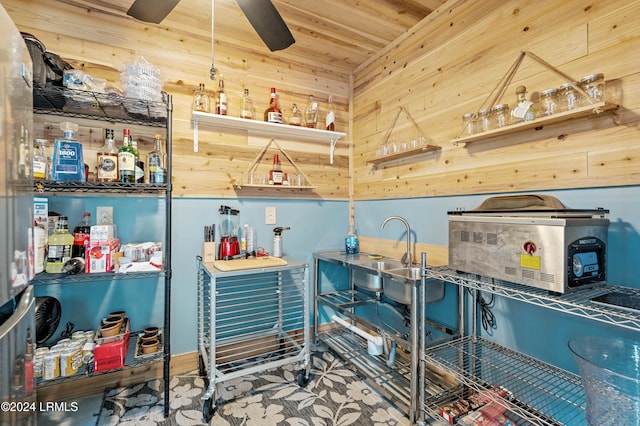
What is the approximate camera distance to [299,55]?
96.6 inches

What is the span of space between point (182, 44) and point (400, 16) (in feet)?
4.90

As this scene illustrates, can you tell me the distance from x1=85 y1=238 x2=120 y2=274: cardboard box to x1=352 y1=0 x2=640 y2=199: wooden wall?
183 cm

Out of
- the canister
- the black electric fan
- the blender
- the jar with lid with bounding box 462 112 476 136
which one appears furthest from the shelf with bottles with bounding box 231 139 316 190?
the canister

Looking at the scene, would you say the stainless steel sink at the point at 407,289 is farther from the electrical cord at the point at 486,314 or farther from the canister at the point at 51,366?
the canister at the point at 51,366

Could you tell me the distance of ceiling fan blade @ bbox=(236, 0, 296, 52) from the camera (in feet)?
4.28

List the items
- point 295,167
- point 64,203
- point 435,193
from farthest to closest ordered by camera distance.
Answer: point 295,167 < point 435,193 < point 64,203

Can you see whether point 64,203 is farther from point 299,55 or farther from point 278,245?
point 299,55

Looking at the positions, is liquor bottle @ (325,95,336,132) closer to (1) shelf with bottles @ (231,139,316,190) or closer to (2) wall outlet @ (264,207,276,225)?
(1) shelf with bottles @ (231,139,316,190)

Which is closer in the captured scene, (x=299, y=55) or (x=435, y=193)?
(x=435, y=193)

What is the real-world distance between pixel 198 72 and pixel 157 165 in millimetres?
781

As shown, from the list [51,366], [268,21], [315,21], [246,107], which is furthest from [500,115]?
[51,366]

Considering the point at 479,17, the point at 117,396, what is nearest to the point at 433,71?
the point at 479,17

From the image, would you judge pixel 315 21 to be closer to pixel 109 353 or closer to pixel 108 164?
pixel 108 164

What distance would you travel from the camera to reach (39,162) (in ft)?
4.82
